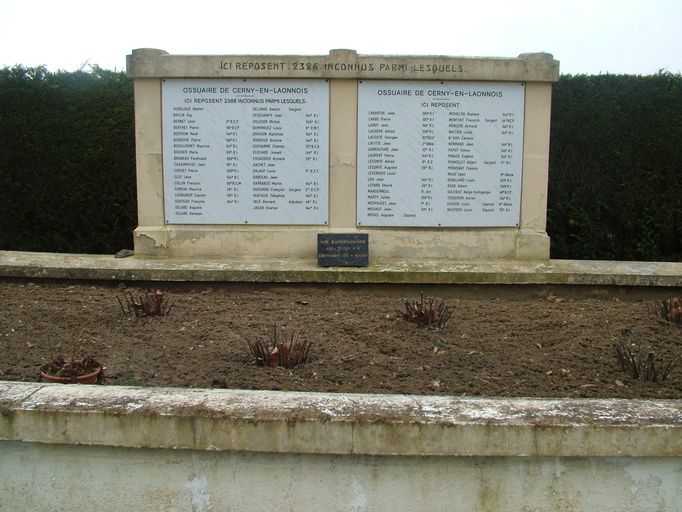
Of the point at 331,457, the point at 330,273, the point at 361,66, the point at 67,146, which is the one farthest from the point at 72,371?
the point at 67,146

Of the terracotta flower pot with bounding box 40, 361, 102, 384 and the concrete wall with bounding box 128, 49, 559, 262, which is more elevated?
the concrete wall with bounding box 128, 49, 559, 262

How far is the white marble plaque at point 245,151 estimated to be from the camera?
20.0ft

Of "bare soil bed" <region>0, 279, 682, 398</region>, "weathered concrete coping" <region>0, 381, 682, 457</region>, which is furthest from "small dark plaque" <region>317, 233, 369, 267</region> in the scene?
"weathered concrete coping" <region>0, 381, 682, 457</region>

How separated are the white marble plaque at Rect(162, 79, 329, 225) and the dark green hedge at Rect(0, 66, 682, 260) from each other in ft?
5.57

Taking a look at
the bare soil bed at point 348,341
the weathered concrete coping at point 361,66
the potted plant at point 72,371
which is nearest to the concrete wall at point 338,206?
the weathered concrete coping at point 361,66

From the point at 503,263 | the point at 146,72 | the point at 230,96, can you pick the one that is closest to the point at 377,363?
the point at 503,263

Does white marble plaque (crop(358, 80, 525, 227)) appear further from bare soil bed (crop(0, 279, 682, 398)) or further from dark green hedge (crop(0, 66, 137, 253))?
dark green hedge (crop(0, 66, 137, 253))

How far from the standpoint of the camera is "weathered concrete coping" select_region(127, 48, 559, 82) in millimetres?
6008

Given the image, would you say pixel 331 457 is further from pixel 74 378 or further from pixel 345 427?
pixel 74 378

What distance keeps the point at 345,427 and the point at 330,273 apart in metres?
3.45

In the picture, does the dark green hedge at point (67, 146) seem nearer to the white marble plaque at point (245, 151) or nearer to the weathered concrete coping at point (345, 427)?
the white marble plaque at point (245, 151)

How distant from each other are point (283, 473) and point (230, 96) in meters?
4.59

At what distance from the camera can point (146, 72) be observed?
19.9ft

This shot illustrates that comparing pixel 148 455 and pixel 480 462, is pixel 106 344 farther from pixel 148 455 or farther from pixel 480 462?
pixel 480 462
